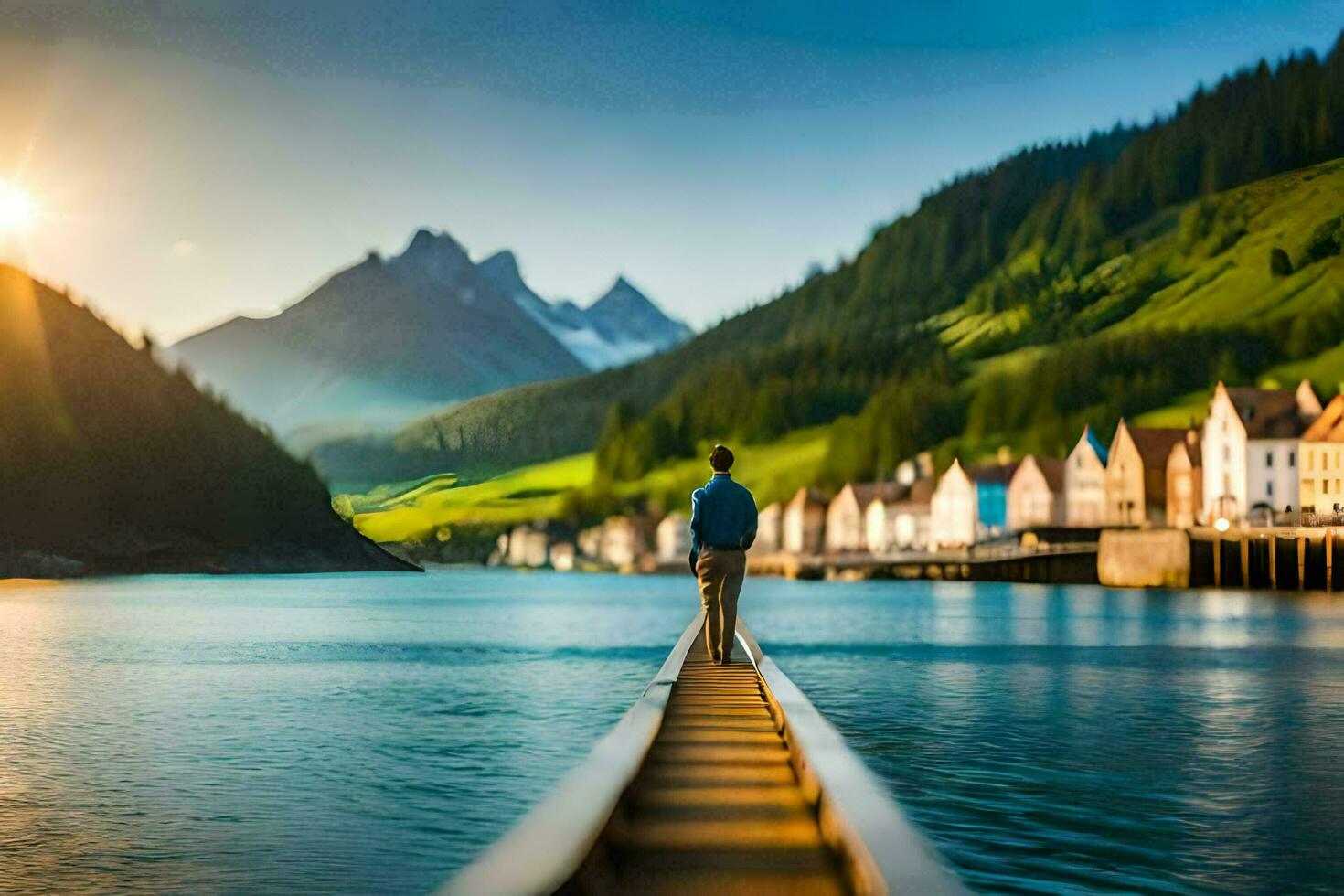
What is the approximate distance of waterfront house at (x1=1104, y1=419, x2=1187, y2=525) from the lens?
6890 inches

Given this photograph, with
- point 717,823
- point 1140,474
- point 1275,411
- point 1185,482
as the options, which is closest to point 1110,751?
point 717,823

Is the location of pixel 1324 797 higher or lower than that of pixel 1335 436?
lower

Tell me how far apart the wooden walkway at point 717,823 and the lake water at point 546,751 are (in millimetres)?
2288

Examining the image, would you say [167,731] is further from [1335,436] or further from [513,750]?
[1335,436]

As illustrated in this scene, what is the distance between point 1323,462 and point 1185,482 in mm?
23192

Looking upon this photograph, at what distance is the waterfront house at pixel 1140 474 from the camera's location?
175000 mm

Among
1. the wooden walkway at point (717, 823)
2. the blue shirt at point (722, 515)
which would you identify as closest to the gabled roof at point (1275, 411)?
the blue shirt at point (722, 515)

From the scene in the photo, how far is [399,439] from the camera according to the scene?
4860 inches

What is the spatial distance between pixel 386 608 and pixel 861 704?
87869mm

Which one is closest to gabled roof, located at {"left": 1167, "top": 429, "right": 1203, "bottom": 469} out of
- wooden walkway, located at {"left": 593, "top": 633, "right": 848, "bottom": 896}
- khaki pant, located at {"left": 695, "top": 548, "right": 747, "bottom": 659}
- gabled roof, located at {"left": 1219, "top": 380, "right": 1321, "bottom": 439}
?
gabled roof, located at {"left": 1219, "top": 380, "right": 1321, "bottom": 439}

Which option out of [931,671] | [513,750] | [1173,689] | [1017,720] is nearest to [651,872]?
[513,750]

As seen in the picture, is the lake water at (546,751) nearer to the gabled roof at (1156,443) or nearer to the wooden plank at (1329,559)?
the wooden plank at (1329,559)

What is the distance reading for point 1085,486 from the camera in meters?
193

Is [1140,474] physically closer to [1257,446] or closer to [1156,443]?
[1156,443]
